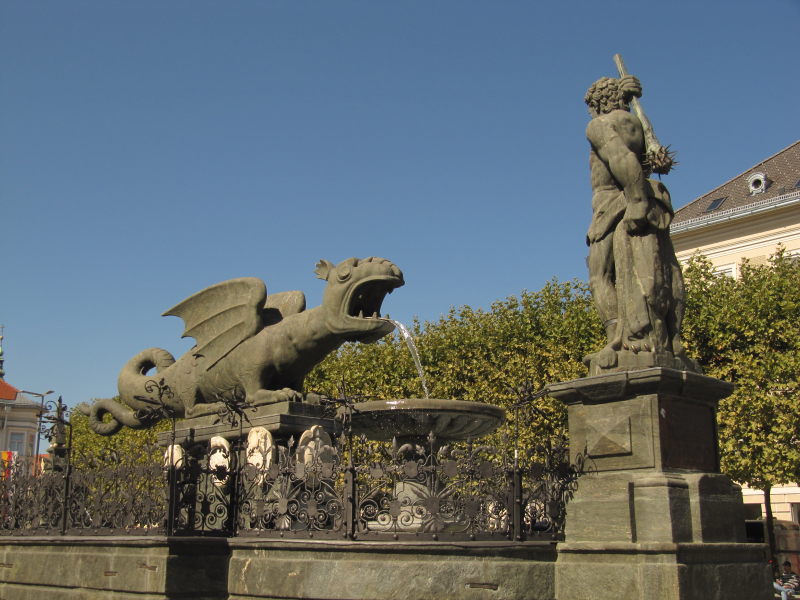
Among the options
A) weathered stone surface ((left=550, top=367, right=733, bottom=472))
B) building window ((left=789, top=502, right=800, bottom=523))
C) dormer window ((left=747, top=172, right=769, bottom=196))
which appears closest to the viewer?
weathered stone surface ((left=550, top=367, right=733, bottom=472))

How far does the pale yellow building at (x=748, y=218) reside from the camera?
34.1 m

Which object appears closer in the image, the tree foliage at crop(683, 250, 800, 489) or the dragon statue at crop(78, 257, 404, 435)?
the dragon statue at crop(78, 257, 404, 435)

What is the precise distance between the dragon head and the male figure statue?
109 inches

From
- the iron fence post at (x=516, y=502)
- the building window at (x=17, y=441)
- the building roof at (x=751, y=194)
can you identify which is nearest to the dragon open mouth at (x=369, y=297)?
the iron fence post at (x=516, y=502)

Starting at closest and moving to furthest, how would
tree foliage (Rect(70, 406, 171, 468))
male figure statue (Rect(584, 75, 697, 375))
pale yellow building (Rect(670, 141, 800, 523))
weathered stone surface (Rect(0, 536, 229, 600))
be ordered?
1. male figure statue (Rect(584, 75, 697, 375))
2. weathered stone surface (Rect(0, 536, 229, 600))
3. tree foliage (Rect(70, 406, 171, 468))
4. pale yellow building (Rect(670, 141, 800, 523))

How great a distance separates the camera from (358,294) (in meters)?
10.3

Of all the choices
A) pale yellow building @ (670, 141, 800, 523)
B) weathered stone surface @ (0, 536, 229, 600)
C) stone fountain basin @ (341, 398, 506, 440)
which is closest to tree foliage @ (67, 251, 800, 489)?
weathered stone surface @ (0, 536, 229, 600)

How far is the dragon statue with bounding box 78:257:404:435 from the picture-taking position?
33.7 ft

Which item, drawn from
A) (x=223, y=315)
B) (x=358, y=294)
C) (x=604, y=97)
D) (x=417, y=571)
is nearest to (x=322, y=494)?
(x=417, y=571)

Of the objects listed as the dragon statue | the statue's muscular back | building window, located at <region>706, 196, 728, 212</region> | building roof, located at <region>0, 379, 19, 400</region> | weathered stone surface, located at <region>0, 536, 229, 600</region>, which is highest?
building window, located at <region>706, 196, 728, 212</region>

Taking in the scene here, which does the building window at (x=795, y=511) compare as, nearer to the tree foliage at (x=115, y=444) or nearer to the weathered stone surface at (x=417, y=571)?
the tree foliage at (x=115, y=444)

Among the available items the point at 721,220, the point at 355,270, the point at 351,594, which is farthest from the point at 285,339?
the point at 721,220

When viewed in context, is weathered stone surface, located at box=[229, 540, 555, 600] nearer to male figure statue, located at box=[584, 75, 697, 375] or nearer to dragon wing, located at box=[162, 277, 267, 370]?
male figure statue, located at box=[584, 75, 697, 375]

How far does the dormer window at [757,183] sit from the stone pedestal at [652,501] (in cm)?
3161
